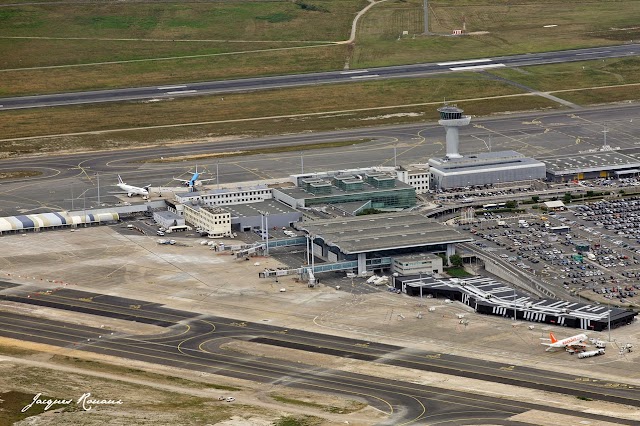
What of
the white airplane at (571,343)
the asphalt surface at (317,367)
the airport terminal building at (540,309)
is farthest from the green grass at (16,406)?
the airport terminal building at (540,309)

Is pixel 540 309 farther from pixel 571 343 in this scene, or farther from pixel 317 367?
pixel 317 367

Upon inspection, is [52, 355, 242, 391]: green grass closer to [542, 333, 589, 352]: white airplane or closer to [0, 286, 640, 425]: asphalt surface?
[0, 286, 640, 425]: asphalt surface

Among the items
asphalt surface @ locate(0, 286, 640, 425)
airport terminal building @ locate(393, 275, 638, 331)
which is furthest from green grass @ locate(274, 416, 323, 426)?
airport terminal building @ locate(393, 275, 638, 331)

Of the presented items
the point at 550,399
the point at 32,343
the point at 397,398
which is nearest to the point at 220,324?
the point at 32,343

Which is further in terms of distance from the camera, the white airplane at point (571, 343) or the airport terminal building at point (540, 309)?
the airport terminal building at point (540, 309)

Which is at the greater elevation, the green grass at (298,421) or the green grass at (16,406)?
the green grass at (16,406)

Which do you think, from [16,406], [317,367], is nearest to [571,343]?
[317,367]

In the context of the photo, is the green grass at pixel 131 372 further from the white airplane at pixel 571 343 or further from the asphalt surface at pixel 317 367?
the white airplane at pixel 571 343

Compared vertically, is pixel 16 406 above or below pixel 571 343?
above

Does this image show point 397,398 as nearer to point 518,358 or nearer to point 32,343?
point 518,358

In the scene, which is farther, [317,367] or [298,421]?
[317,367]
